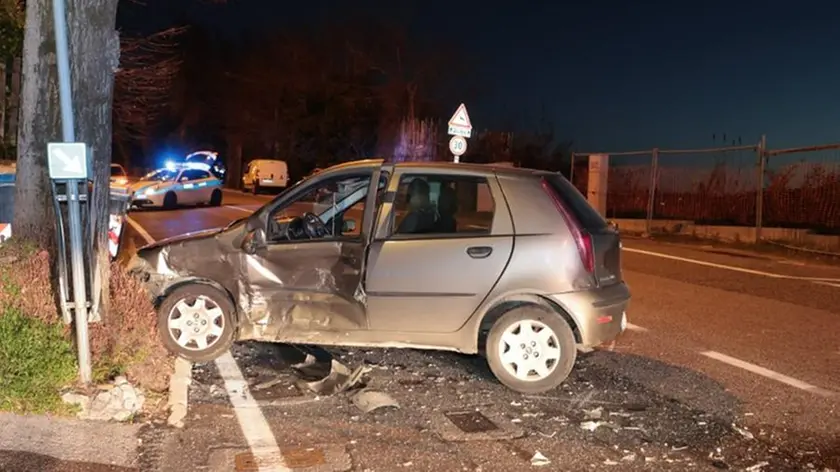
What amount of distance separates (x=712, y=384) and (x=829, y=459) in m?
1.55

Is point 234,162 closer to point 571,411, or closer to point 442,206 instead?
point 442,206

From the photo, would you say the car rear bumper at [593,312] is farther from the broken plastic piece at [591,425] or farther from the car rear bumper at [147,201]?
the car rear bumper at [147,201]

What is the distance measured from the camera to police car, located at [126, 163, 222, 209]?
2411cm

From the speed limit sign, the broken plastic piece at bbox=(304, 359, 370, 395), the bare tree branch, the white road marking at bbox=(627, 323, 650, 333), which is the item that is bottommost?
the broken plastic piece at bbox=(304, 359, 370, 395)

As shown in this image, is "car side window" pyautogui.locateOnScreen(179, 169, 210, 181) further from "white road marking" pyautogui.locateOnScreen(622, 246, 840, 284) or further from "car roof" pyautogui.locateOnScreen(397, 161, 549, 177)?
"car roof" pyautogui.locateOnScreen(397, 161, 549, 177)

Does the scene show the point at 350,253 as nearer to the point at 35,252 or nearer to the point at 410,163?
the point at 410,163

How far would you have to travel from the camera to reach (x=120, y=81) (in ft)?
47.6

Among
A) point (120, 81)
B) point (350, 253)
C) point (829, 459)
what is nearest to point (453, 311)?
point (350, 253)

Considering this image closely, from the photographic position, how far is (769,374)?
661 centimetres

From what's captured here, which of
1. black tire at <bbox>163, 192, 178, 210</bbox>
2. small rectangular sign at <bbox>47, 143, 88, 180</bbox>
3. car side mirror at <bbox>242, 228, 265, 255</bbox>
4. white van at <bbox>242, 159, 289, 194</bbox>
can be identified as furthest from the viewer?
white van at <bbox>242, 159, 289, 194</bbox>

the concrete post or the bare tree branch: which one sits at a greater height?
the bare tree branch

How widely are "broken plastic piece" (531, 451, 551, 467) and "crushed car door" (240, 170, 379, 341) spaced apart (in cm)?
186

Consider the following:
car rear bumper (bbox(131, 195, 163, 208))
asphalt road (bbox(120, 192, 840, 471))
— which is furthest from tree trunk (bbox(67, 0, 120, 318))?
car rear bumper (bbox(131, 195, 163, 208))

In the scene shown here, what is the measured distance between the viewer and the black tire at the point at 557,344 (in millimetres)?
5863
